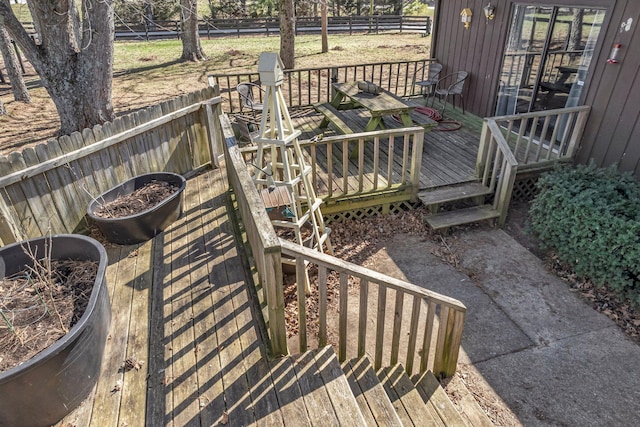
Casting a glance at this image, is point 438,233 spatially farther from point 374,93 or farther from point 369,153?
point 374,93

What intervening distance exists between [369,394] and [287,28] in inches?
443

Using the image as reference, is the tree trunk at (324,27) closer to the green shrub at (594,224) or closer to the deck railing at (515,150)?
the deck railing at (515,150)

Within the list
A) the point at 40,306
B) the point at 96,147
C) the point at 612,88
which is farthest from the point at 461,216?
the point at 40,306

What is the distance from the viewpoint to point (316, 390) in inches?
88.0

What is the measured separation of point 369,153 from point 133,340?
4482mm

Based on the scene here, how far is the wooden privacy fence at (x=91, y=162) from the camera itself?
10.3 ft

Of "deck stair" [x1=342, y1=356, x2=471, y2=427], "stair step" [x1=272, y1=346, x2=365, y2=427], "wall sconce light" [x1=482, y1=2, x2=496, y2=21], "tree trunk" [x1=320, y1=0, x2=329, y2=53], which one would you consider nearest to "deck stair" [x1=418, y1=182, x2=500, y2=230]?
"deck stair" [x1=342, y1=356, x2=471, y2=427]

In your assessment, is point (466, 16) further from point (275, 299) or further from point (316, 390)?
point (316, 390)

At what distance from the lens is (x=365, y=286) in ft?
7.86

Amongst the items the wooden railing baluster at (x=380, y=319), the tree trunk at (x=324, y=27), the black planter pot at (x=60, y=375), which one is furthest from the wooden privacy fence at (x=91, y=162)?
the tree trunk at (x=324, y=27)

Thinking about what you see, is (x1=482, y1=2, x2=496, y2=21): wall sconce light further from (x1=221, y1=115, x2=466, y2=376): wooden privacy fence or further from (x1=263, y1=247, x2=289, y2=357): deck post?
(x1=263, y1=247, x2=289, y2=357): deck post

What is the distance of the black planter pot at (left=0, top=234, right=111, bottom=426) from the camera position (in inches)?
74.2

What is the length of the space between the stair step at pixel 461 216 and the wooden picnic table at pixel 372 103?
1.48 metres

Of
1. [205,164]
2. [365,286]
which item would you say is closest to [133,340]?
[365,286]
